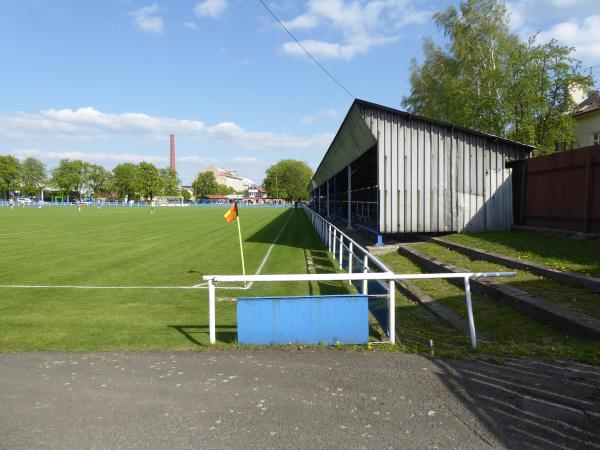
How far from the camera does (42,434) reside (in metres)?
3.38

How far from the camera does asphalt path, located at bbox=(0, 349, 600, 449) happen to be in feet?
10.8

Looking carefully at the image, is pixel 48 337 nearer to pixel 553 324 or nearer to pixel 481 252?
pixel 553 324

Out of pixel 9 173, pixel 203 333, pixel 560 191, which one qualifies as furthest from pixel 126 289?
pixel 9 173

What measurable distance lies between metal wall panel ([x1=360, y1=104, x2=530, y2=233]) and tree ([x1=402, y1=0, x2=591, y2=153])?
1081 centimetres

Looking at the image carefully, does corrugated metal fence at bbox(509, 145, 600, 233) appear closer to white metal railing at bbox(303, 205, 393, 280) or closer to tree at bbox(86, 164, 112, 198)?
white metal railing at bbox(303, 205, 393, 280)

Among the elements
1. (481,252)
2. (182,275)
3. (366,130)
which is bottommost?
(182,275)

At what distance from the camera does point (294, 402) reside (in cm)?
391

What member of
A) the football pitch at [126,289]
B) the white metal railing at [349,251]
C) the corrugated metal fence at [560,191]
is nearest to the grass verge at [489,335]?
the white metal railing at [349,251]

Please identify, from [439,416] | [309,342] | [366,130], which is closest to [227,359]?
[309,342]

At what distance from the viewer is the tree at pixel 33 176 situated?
128 m

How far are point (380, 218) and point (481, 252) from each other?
15.2 ft

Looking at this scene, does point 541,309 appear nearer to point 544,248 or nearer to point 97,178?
point 544,248

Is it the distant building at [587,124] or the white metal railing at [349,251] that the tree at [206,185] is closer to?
the distant building at [587,124]

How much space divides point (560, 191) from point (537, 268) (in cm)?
488
